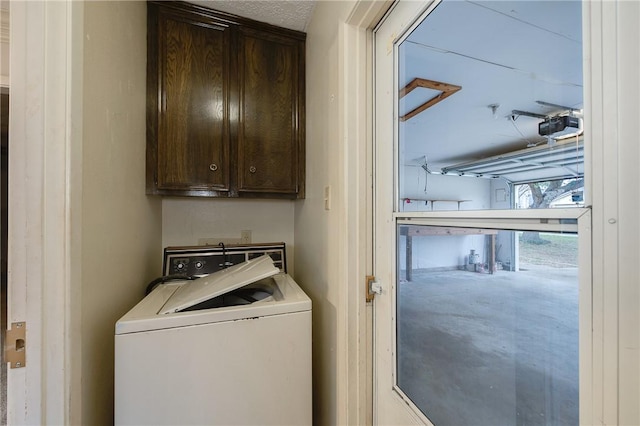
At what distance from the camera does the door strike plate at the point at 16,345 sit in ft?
2.07

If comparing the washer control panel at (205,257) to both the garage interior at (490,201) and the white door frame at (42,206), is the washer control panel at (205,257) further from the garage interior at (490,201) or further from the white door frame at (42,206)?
the garage interior at (490,201)

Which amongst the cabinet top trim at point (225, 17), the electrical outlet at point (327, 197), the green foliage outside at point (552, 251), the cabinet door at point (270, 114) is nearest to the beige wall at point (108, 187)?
the cabinet top trim at point (225, 17)

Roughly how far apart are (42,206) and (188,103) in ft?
3.06

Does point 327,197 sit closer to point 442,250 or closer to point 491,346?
point 442,250

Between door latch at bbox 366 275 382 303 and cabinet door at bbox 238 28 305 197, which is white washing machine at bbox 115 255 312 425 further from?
cabinet door at bbox 238 28 305 197

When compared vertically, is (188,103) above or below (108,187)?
above

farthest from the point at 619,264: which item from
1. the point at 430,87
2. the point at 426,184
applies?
the point at 430,87

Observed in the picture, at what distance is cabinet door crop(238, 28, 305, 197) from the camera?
4.80ft

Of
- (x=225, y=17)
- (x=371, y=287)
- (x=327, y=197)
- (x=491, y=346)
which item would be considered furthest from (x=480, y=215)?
(x=225, y=17)

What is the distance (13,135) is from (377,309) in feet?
3.98

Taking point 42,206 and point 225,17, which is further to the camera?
point 225,17

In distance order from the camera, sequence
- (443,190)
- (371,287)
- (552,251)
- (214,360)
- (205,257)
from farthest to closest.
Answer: (205,257), (371,287), (214,360), (443,190), (552,251)

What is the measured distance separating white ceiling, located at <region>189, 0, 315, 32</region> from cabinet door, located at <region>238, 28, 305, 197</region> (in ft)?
0.26

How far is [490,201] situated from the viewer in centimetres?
58
